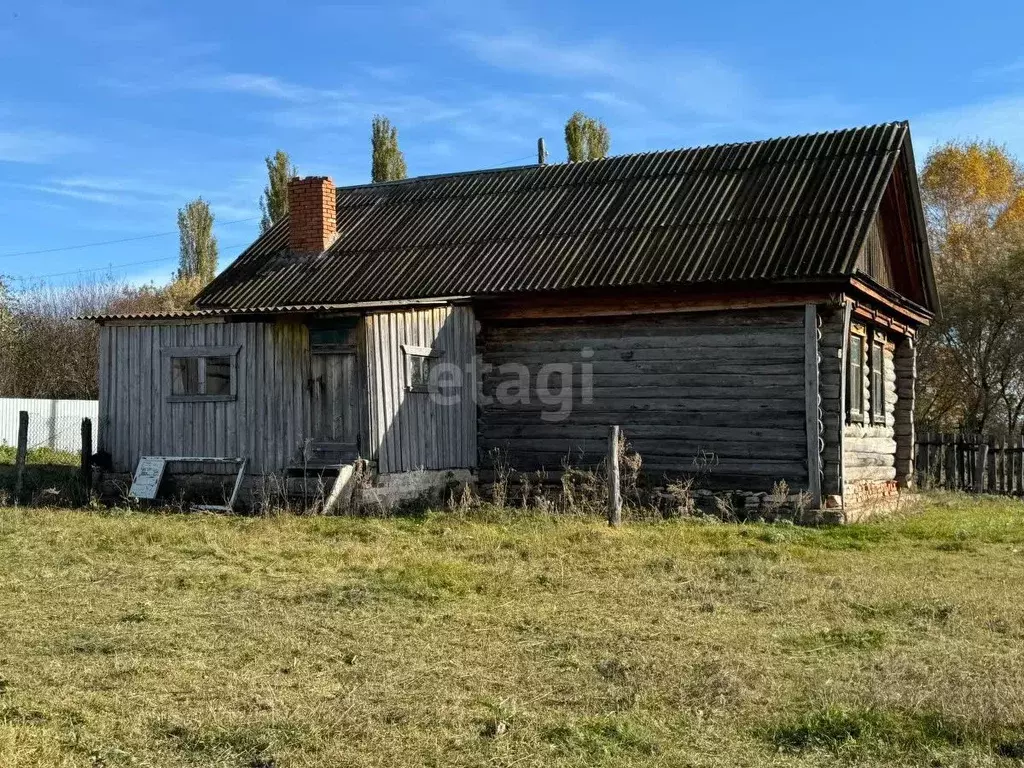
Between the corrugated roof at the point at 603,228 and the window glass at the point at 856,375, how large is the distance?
209 centimetres

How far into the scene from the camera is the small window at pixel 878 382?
1634cm

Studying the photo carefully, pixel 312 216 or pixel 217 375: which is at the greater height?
pixel 312 216

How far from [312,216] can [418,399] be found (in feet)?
18.2

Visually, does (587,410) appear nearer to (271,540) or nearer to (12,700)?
(271,540)

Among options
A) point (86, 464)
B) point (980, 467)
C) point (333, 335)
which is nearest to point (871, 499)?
point (980, 467)

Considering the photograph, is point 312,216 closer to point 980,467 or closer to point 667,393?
point 667,393

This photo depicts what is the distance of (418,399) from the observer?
15109 mm

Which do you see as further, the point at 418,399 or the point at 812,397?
the point at 418,399

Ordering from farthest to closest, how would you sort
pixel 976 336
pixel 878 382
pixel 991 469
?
pixel 976 336, pixel 991 469, pixel 878 382

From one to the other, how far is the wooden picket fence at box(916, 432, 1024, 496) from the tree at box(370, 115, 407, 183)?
22.0m

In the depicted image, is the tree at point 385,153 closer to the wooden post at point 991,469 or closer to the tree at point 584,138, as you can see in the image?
the tree at point 584,138

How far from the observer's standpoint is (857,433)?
50.4 feet

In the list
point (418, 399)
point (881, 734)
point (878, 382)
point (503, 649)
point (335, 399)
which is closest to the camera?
point (881, 734)

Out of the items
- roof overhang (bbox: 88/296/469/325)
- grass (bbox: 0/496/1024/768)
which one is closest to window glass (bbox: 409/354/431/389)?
roof overhang (bbox: 88/296/469/325)
